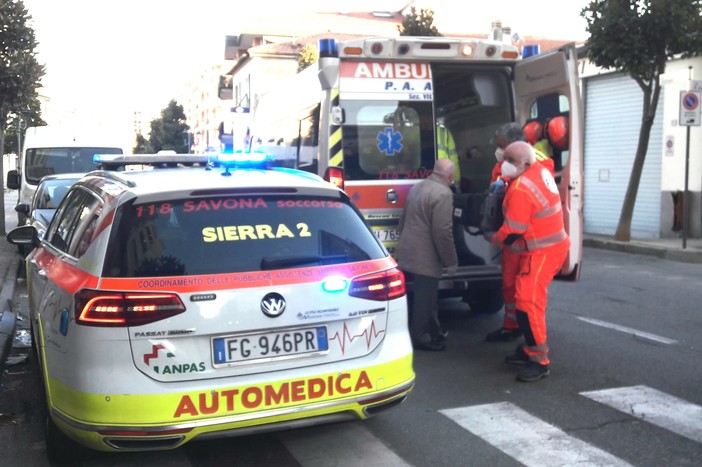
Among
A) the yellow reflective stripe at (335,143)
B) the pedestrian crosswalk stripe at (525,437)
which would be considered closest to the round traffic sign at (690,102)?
the yellow reflective stripe at (335,143)

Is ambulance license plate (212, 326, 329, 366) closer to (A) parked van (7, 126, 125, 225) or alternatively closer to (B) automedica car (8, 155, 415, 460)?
(B) automedica car (8, 155, 415, 460)

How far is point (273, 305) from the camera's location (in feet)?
12.7

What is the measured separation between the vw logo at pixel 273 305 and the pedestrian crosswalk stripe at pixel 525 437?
156 centimetres

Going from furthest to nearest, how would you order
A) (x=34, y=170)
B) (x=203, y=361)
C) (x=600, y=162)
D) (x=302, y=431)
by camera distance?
(x=600, y=162) < (x=34, y=170) < (x=302, y=431) < (x=203, y=361)

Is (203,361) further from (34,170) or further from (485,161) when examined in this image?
(34,170)

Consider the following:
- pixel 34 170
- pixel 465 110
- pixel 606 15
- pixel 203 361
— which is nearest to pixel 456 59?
pixel 465 110

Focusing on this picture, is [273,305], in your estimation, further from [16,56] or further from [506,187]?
[16,56]

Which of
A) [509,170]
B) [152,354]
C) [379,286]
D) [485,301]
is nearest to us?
[152,354]

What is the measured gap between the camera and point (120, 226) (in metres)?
3.91

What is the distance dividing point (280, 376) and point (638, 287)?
773cm

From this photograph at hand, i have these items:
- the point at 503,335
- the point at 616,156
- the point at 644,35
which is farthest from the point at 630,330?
the point at 616,156

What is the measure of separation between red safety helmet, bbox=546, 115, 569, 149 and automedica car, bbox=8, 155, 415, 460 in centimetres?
358

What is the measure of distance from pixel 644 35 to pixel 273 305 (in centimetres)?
1261

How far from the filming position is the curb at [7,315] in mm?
7095
